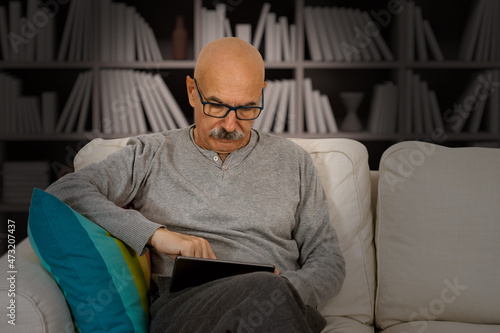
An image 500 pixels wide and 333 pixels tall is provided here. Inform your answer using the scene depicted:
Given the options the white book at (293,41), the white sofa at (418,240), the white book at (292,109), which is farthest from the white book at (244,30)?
the white sofa at (418,240)

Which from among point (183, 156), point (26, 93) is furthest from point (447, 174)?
point (26, 93)

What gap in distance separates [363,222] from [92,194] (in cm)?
74

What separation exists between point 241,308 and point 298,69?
77.9 inches

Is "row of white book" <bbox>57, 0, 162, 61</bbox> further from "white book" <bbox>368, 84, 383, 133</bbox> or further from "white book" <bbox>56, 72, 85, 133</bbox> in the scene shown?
"white book" <bbox>368, 84, 383, 133</bbox>

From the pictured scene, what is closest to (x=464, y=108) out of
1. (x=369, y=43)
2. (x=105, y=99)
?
(x=369, y=43)

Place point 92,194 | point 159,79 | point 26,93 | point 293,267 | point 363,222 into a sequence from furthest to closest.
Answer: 1. point 26,93
2. point 159,79
3. point 363,222
4. point 293,267
5. point 92,194

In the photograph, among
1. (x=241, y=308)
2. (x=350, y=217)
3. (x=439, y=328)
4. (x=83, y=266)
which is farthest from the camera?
(x=350, y=217)

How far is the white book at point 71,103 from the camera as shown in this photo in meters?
2.79

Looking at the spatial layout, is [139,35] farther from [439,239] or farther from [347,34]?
[439,239]

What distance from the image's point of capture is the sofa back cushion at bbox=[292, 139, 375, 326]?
1.42m

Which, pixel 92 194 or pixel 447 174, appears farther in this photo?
pixel 447 174

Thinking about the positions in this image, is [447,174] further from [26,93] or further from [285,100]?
[26,93]

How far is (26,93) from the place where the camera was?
2.99m

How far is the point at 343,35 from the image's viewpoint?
281cm
